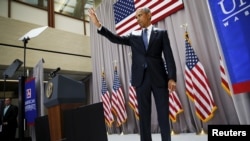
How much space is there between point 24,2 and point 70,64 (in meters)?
1.98

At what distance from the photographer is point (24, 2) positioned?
5.64 meters

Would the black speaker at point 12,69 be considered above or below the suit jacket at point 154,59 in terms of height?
above

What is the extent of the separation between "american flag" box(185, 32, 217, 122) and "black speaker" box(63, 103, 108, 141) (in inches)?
74.7

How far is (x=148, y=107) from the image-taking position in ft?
4.95

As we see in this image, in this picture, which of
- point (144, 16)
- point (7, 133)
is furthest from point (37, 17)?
point (144, 16)

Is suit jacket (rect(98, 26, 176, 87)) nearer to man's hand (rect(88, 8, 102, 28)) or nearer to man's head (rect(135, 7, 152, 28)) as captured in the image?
man's head (rect(135, 7, 152, 28))

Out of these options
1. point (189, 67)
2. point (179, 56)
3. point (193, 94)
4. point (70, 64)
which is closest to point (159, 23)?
point (179, 56)

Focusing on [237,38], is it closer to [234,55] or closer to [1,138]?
[234,55]

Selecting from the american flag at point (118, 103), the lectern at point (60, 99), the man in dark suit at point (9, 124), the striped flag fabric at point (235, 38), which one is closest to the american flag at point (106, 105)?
the american flag at point (118, 103)

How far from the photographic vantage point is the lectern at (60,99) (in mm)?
1275

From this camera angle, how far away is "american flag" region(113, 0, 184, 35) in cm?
362

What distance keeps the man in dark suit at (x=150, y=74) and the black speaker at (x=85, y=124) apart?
0.34 meters

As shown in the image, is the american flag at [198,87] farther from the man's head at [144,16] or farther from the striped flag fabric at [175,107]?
the man's head at [144,16]

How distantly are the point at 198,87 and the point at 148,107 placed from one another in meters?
1.59
